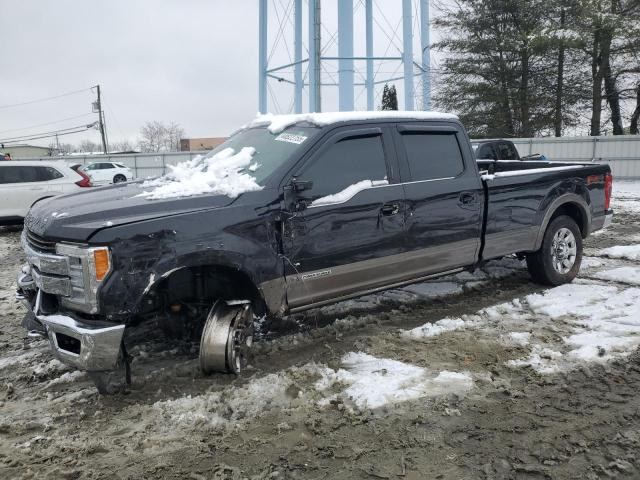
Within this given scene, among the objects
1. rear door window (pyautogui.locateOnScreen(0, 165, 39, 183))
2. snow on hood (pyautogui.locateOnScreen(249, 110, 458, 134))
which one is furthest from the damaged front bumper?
rear door window (pyautogui.locateOnScreen(0, 165, 39, 183))

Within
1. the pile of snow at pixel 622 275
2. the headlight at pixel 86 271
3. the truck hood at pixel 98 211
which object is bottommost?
the pile of snow at pixel 622 275

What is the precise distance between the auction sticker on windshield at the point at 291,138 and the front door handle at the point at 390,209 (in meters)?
0.89

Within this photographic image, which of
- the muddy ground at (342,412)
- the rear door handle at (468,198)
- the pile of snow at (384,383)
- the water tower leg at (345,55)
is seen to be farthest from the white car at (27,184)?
the water tower leg at (345,55)

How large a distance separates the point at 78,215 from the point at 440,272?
3237mm

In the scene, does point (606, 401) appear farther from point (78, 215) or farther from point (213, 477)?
point (78, 215)

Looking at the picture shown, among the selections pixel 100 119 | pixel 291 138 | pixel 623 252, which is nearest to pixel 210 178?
pixel 291 138

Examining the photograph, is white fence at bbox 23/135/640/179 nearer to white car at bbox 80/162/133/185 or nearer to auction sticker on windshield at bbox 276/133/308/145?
white car at bbox 80/162/133/185

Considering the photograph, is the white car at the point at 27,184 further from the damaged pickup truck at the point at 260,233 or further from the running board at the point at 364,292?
the running board at the point at 364,292

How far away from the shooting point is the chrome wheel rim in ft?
20.4

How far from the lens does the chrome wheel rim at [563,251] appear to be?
6.21 metres

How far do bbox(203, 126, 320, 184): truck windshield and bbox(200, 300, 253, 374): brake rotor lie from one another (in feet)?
3.25

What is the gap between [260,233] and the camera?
3.89m

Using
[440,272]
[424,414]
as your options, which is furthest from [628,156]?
[424,414]

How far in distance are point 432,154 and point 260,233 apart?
2059 mm
